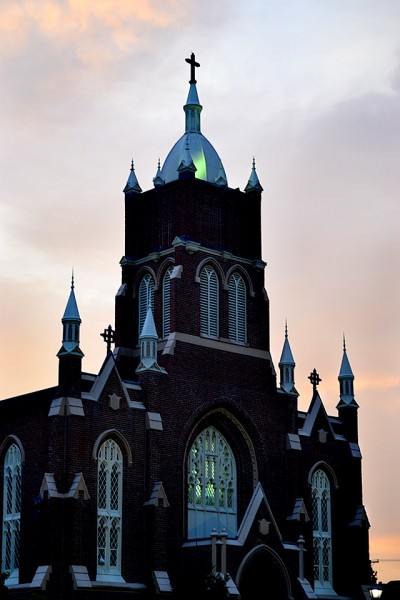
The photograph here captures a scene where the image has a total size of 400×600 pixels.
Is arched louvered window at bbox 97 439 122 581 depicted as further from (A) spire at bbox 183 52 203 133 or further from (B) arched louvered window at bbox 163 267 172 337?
(A) spire at bbox 183 52 203 133

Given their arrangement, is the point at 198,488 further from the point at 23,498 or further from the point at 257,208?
the point at 257,208

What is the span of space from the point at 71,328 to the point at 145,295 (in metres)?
7.93

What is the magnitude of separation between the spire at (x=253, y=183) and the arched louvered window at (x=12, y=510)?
16612 mm

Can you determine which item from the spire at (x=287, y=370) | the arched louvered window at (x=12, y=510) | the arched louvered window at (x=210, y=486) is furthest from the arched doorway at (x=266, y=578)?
the arched louvered window at (x=12, y=510)

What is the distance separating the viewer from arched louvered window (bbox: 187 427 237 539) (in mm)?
54656

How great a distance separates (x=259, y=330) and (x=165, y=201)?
720cm

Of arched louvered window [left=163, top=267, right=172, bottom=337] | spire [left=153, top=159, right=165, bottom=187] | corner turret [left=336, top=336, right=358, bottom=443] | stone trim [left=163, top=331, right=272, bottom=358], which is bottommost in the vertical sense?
corner turret [left=336, top=336, right=358, bottom=443]

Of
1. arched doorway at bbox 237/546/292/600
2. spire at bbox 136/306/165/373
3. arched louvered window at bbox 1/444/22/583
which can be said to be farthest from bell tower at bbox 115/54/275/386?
arched doorway at bbox 237/546/292/600

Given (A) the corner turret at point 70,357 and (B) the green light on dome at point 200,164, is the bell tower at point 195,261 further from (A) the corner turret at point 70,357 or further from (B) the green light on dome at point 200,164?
(A) the corner turret at point 70,357

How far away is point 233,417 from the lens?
57.1 meters

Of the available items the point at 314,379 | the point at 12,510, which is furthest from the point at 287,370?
the point at 12,510

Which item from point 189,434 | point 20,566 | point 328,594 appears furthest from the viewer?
point 328,594

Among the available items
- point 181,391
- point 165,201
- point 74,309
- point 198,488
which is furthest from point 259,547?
point 165,201

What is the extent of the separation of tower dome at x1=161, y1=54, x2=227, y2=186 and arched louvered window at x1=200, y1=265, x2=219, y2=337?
15.1ft
